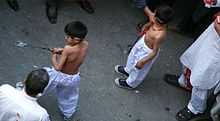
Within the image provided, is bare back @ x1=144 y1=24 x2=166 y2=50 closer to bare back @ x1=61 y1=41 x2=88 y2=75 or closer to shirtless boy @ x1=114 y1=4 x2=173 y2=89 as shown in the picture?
shirtless boy @ x1=114 y1=4 x2=173 y2=89

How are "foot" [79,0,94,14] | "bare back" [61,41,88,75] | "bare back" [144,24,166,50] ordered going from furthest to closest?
"foot" [79,0,94,14]
"bare back" [144,24,166,50]
"bare back" [61,41,88,75]

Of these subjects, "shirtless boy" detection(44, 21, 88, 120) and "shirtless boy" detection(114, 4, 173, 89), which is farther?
"shirtless boy" detection(114, 4, 173, 89)

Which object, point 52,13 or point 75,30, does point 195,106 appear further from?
point 52,13

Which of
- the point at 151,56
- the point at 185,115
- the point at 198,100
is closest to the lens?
the point at 151,56

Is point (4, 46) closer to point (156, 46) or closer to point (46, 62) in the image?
point (46, 62)

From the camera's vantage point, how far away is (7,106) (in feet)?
10.7

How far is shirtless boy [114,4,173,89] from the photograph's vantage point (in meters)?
4.35

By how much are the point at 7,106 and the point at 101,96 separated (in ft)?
5.85

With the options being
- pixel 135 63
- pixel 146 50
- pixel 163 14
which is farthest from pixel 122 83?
pixel 163 14

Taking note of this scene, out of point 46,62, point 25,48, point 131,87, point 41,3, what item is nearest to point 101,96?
point 131,87

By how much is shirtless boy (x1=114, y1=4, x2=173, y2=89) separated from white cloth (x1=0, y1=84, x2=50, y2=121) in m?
1.61

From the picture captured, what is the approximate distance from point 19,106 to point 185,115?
2.29 m

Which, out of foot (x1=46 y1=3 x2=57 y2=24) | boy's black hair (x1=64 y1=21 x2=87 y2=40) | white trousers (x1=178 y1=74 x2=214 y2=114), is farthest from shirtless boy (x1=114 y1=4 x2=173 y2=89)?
foot (x1=46 y1=3 x2=57 y2=24)

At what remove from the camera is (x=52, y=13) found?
5.64 m
